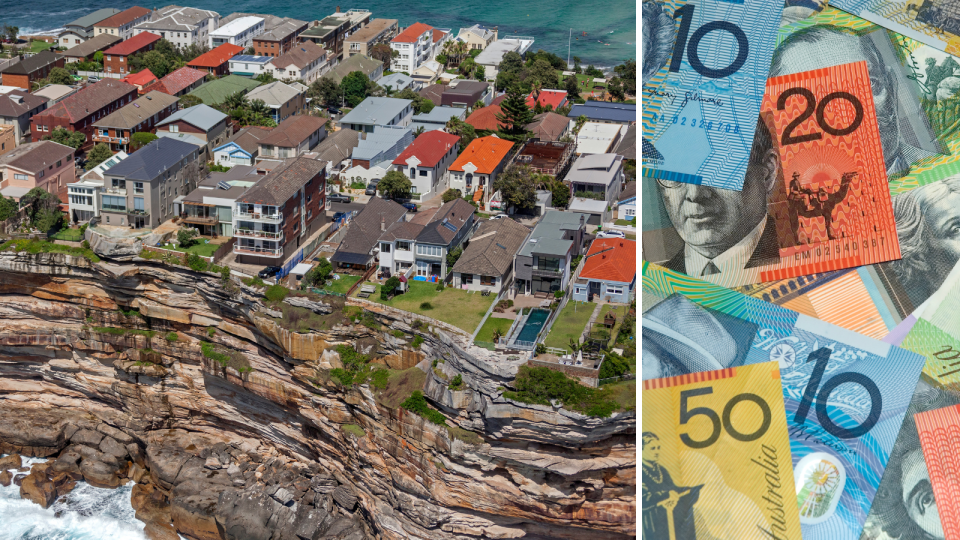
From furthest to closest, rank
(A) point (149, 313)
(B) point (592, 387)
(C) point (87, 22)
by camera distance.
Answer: (C) point (87, 22)
(A) point (149, 313)
(B) point (592, 387)

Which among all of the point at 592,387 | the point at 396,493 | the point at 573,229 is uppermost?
the point at 573,229

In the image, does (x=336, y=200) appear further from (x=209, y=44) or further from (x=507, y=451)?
(x=209, y=44)

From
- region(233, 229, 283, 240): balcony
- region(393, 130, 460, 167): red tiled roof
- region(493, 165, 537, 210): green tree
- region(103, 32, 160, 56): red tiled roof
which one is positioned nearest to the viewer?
region(233, 229, 283, 240): balcony

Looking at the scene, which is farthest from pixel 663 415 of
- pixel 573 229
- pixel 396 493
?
pixel 573 229

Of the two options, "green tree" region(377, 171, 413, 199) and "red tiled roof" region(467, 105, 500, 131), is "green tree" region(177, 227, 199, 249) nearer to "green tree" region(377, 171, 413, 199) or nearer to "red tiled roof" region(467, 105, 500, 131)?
"green tree" region(377, 171, 413, 199)

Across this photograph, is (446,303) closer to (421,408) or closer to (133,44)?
(421,408)

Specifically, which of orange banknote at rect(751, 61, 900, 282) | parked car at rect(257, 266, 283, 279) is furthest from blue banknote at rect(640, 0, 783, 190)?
parked car at rect(257, 266, 283, 279)

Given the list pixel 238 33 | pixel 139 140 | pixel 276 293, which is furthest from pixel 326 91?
pixel 276 293
